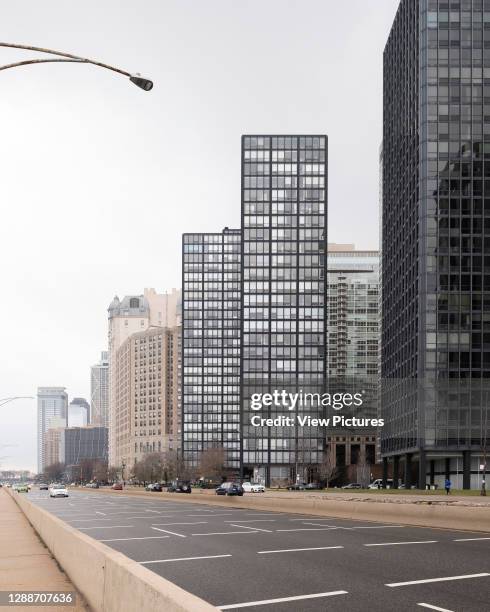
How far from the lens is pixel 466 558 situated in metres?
16.9

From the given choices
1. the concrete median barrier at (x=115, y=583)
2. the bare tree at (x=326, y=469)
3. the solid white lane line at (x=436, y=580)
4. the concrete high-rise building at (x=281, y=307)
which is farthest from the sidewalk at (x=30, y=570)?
the concrete high-rise building at (x=281, y=307)

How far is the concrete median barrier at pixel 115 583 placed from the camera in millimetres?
6926

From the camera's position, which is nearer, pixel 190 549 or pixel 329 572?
pixel 329 572

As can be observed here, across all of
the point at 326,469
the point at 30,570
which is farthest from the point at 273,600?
the point at 326,469

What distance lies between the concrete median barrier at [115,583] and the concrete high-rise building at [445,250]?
9826cm

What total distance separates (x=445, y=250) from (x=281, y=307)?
5943cm

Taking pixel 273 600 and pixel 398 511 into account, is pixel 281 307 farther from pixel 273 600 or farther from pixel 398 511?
pixel 273 600

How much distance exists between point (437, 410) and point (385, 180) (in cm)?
5300

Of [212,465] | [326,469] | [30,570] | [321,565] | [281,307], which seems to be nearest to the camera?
[30,570]

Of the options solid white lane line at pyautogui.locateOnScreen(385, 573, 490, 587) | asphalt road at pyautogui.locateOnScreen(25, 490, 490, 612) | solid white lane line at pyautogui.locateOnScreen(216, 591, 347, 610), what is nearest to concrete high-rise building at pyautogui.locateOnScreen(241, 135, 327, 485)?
asphalt road at pyautogui.locateOnScreen(25, 490, 490, 612)

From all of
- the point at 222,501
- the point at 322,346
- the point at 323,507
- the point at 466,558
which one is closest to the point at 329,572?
the point at 466,558

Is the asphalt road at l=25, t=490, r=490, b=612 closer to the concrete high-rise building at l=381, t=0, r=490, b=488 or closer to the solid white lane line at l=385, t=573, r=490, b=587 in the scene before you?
the solid white lane line at l=385, t=573, r=490, b=587

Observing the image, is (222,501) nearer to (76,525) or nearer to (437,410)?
(76,525)

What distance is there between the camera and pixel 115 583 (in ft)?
29.6
